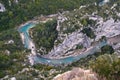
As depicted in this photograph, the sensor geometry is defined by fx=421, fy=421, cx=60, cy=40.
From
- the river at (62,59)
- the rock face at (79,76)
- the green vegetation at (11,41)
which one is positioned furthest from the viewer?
the green vegetation at (11,41)

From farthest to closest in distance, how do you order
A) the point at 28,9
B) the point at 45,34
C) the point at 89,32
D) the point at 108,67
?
the point at 28,9 < the point at 89,32 < the point at 45,34 < the point at 108,67

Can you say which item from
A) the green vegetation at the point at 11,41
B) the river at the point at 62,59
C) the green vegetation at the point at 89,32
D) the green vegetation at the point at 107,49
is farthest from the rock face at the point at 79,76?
the green vegetation at the point at 89,32

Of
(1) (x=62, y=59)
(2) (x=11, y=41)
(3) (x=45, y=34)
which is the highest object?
(3) (x=45, y=34)

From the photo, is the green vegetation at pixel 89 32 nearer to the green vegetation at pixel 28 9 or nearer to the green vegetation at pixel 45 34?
the green vegetation at pixel 45 34

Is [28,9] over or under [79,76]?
A: under

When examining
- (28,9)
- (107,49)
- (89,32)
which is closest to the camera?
(107,49)

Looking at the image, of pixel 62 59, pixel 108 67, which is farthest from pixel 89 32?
pixel 108 67

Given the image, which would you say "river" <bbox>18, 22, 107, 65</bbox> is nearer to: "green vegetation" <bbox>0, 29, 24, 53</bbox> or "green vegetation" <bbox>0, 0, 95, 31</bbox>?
"green vegetation" <bbox>0, 29, 24, 53</bbox>

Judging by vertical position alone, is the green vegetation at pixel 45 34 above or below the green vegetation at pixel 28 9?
below

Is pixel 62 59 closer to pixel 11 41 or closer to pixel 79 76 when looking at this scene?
pixel 11 41
